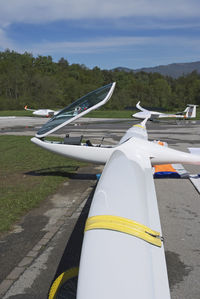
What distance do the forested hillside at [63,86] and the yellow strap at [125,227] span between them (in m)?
68.5

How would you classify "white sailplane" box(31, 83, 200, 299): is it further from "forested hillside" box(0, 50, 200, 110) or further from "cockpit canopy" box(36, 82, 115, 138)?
"forested hillside" box(0, 50, 200, 110)

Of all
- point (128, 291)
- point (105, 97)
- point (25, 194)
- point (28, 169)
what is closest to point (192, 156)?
point (105, 97)

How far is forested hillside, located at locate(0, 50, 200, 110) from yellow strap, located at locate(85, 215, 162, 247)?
68519 mm

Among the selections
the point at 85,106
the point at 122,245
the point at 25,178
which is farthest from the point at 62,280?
the point at 25,178

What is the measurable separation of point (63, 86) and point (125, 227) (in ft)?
323

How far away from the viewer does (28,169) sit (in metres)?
12.9

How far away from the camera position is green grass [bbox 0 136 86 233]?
807 centimetres

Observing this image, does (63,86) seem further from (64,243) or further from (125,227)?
(125,227)

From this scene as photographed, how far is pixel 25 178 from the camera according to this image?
11422 mm

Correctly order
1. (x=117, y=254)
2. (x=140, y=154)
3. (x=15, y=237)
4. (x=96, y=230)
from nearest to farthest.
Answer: (x=117, y=254) < (x=96, y=230) < (x=15, y=237) < (x=140, y=154)

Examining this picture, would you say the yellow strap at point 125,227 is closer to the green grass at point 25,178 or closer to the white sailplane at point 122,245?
the white sailplane at point 122,245

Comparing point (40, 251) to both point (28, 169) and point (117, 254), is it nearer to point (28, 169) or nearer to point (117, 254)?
point (117, 254)

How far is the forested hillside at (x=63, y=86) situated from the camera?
88.4 meters

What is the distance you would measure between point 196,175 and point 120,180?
7583mm
